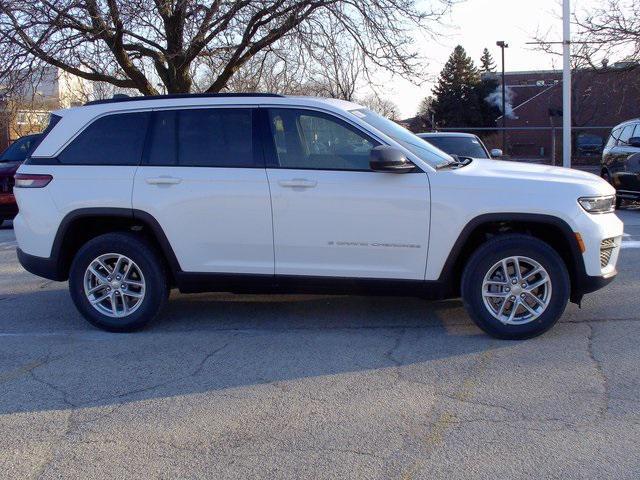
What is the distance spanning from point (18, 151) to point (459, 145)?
9.13m

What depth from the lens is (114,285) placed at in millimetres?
6375

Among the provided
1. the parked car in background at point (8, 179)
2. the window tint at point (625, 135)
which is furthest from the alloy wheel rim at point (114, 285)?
the window tint at point (625, 135)

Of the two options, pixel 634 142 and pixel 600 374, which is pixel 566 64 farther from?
pixel 600 374

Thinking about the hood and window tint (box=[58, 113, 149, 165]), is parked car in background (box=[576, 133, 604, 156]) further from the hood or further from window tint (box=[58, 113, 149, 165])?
window tint (box=[58, 113, 149, 165])

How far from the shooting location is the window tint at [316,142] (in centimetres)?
595

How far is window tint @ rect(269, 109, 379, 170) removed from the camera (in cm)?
595

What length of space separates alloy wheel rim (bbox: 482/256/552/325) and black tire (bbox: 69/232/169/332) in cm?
272

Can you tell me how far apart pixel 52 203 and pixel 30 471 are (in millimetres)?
2988

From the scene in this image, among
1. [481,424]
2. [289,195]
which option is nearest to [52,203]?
[289,195]

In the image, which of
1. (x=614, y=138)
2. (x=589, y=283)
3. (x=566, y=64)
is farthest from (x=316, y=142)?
(x=566, y=64)

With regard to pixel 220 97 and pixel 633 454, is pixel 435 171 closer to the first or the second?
pixel 220 97

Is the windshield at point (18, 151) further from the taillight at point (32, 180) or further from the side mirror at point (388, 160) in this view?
the side mirror at point (388, 160)

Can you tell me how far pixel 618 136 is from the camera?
50.0 ft

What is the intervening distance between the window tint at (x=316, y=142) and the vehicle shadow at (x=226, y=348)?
1433 mm
